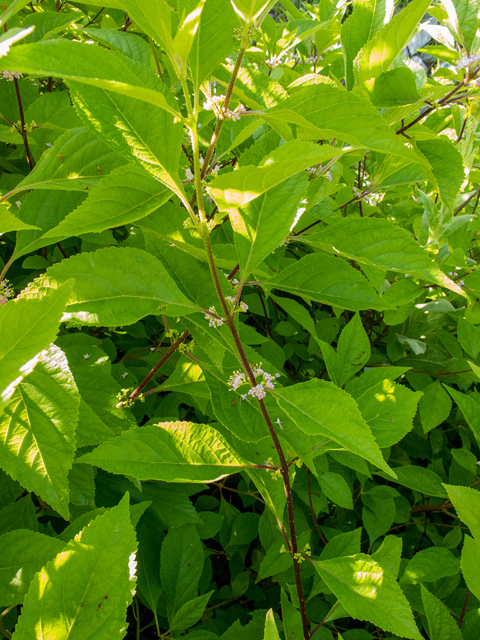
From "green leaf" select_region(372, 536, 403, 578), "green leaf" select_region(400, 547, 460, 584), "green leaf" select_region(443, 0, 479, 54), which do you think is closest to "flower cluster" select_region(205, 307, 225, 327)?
"green leaf" select_region(372, 536, 403, 578)

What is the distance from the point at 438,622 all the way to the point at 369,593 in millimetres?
410

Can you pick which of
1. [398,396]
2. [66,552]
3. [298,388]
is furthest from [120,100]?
[398,396]

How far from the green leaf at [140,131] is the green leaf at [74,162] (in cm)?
26

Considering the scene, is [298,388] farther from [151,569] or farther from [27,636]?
[151,569]

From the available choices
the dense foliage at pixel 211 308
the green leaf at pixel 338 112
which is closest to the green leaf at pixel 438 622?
the dense foliage at pixel 211 308

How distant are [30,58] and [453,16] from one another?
44.0 inches

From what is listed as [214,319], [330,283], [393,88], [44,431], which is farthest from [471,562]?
[393,88]

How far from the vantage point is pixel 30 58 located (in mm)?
478

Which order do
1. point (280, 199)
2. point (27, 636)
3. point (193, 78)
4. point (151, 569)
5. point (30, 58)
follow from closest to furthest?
point (30, 58) → point (27, 636) → point (193, 78) → point (280, 199) → point (151, 569)

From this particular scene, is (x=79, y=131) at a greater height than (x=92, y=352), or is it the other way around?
(x=79, y=131)

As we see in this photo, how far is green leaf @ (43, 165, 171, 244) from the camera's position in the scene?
0.79 metres

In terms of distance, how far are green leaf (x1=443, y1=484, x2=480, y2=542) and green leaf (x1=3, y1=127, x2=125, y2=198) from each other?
1141 millimetres

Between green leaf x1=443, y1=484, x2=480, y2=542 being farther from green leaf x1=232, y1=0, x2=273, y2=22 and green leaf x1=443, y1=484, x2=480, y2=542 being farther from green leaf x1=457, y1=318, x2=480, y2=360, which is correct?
green leaf x1=232, y1=0, x2=273, y2=22

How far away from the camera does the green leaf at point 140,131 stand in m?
0.76
